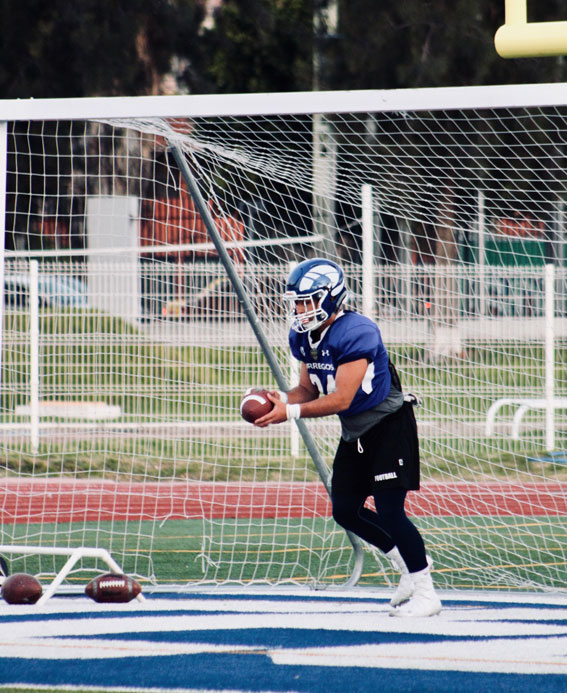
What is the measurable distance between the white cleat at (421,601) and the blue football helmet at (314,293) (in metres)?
1.27

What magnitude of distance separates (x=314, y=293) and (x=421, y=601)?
153cm

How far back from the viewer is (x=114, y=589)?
5.69 metres

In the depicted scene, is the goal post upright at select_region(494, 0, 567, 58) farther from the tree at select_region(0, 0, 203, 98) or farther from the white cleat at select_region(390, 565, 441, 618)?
the tree at select_region(0, 0, 203, 98)

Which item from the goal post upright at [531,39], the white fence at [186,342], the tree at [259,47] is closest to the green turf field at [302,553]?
the white fence at [186,342]

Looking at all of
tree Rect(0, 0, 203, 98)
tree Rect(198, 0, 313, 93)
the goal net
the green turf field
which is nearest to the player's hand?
the green turf field

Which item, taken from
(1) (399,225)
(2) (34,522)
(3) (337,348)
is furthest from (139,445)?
(3) (337,348)

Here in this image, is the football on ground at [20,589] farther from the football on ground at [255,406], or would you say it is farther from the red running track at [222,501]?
the red running track at [222,501]

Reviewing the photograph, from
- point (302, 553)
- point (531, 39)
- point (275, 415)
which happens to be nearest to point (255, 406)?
point (275, 415)

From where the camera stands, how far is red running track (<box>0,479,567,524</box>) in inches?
347

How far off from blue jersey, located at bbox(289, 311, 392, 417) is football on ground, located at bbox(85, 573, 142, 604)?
143 cm

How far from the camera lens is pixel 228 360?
12.0 m

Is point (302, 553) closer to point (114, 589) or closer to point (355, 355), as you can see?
point (114, 589)

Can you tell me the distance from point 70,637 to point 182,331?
7059 mm

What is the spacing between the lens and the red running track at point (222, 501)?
881 cm
